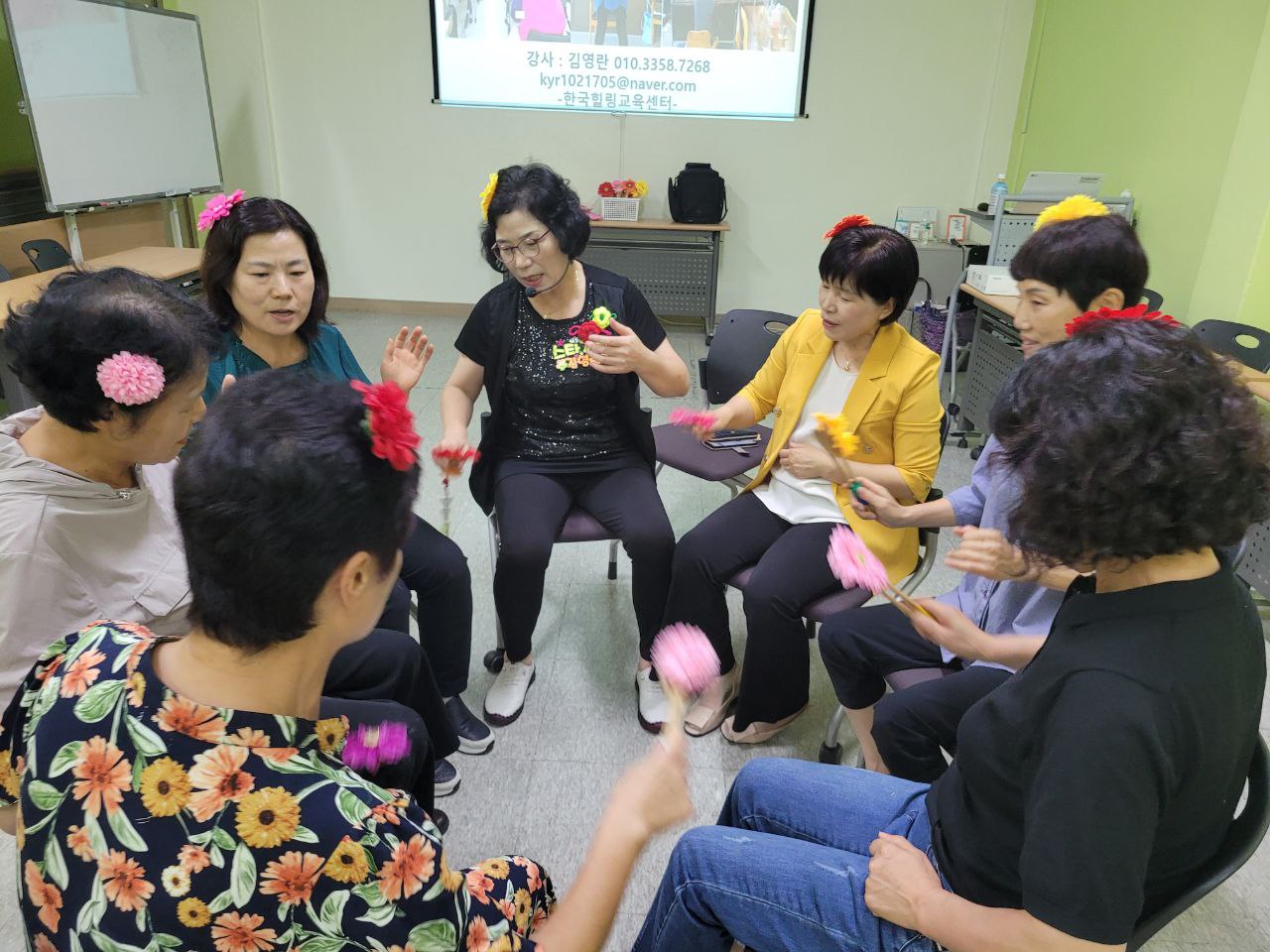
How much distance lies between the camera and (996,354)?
3.84 meters

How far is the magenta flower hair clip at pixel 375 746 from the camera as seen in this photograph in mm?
1313

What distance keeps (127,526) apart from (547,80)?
5.01 m

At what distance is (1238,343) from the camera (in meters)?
3.01

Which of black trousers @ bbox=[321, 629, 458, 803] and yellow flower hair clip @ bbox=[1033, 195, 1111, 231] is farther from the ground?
yellow flower hair clip @ bbox=[1033, 195, 1111, 231]

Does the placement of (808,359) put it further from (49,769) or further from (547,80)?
(547,80)

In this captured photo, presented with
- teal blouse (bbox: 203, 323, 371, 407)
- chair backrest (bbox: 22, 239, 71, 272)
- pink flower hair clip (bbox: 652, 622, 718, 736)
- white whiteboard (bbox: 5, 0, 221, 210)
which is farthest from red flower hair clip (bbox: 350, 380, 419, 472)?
white whiteboard (bbox: 5, 0, 221, 210)

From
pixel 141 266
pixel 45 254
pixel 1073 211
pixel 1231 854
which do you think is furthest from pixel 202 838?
pixel 45 254

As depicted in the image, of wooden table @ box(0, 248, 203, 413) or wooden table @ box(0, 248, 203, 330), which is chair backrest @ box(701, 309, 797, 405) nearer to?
wooden table @ box(0, 248, 203, 413)

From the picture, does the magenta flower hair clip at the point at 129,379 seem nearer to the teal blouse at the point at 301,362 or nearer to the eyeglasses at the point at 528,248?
the teal blouse at the point at 301,362

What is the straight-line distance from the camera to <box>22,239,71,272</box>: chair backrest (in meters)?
3.76

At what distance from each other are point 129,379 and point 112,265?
7.51ft

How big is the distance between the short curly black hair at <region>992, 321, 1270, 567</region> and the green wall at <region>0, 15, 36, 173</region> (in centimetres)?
530

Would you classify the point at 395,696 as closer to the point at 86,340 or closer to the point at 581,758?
the point at 581,758

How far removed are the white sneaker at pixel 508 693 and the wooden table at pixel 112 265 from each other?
6.53 ft
